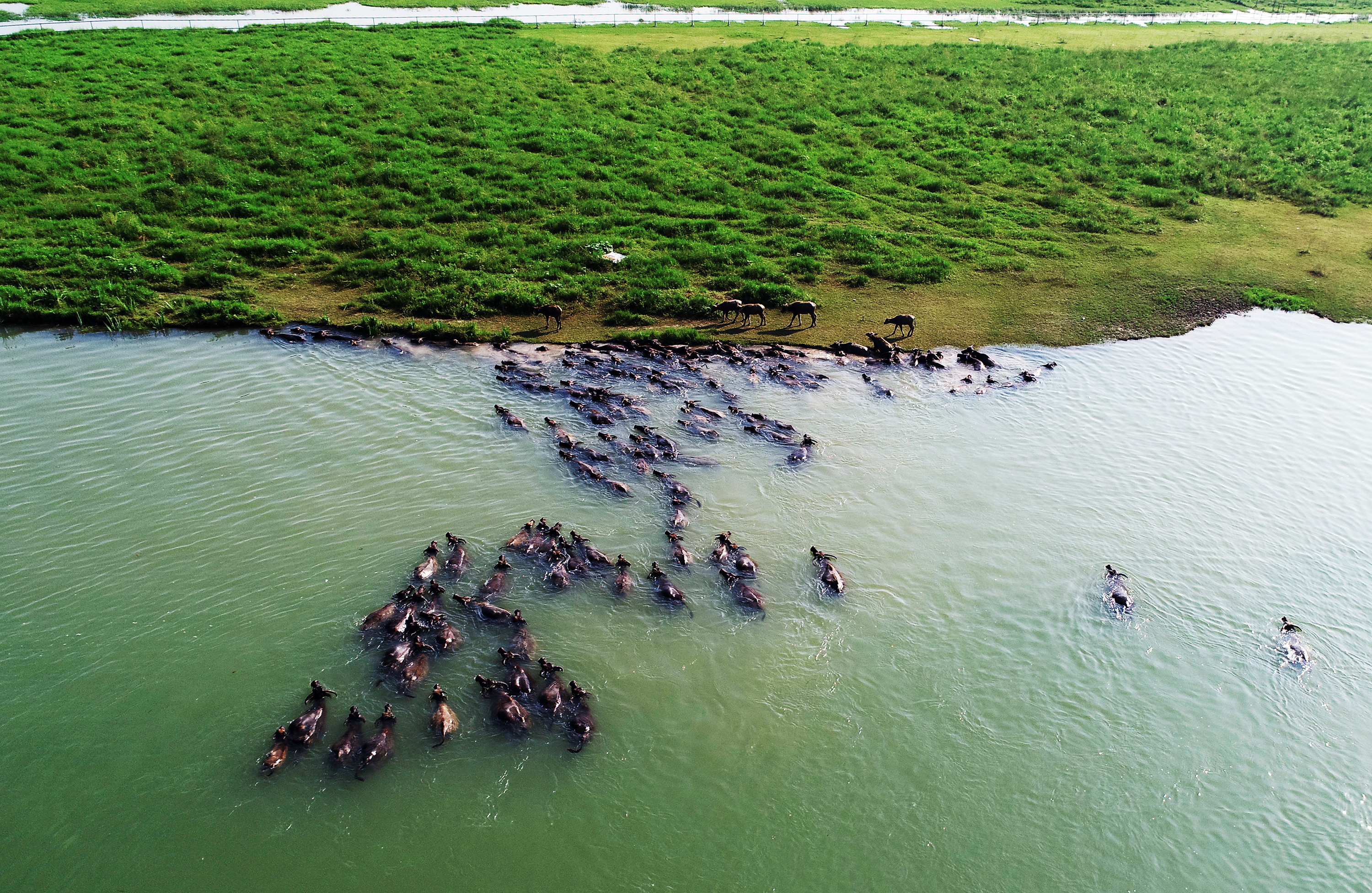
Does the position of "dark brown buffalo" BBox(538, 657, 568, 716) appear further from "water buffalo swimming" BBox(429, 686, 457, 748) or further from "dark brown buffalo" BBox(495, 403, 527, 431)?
"dark brown buffalo" BBox(495, 403, 527, 431)

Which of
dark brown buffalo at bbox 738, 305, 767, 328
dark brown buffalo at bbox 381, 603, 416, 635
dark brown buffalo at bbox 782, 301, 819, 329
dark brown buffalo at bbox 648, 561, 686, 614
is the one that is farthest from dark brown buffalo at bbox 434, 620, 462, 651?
dark brown buffalo at bbox 782, 301, 819, 329

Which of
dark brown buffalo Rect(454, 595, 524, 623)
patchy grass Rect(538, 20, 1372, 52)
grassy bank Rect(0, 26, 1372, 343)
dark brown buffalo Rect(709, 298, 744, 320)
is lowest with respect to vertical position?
dark brown buffalo Rect(454, 595, 524, 623)

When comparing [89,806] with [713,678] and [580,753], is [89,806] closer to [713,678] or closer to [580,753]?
[580,753]

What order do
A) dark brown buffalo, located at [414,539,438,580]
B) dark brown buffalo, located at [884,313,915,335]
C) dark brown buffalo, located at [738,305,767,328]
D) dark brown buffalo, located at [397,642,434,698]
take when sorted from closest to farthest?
1. dark brown buffalo, located at [397,642,434,698]
2. dark brown buffalo, located at [414,539,438,580]
3. dark brown buffalo, located at [884,313,915,335]
4. dark brown buffalo, located at [738,305,767,328]

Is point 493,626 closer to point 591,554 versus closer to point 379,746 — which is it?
point 591,554

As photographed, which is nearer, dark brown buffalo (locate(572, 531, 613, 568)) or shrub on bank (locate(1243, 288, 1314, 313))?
dark brown buffalo (locate(572, 531, 613, 568))

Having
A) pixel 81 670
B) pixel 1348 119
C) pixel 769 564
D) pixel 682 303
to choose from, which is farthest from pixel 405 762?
pixel 1348 119
